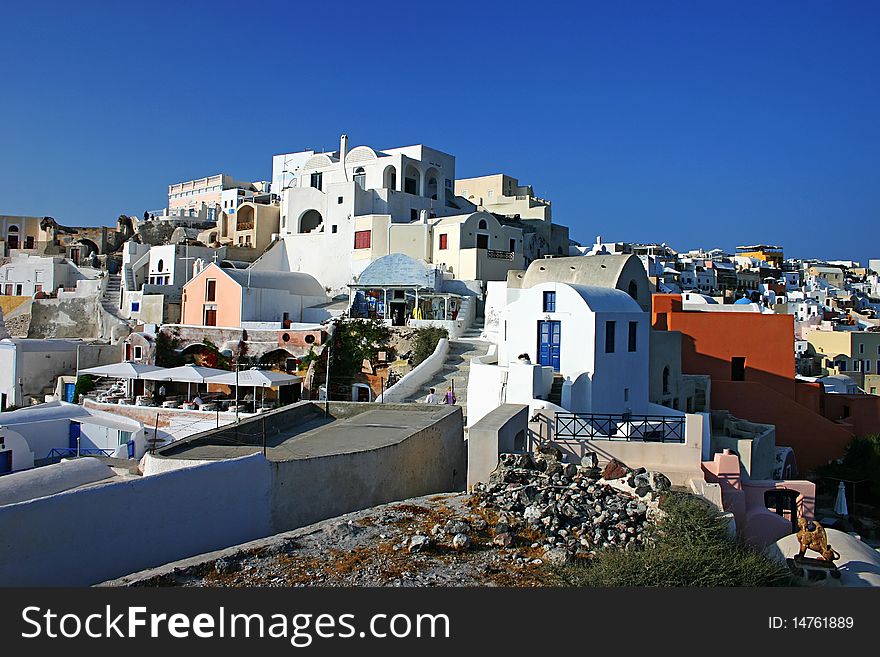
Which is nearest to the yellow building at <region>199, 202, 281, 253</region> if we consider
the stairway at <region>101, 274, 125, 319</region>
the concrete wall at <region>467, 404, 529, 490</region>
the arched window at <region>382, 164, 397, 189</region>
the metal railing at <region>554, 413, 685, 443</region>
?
the stairway at <region>101, 274, 125, 319</region>

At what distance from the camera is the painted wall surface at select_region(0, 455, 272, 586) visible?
6230 millimetres

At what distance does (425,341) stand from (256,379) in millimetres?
6469

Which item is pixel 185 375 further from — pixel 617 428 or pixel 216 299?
pixel 617 428

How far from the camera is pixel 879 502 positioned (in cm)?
2167

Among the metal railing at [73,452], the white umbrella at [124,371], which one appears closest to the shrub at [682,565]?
the metal railing at [73,452]

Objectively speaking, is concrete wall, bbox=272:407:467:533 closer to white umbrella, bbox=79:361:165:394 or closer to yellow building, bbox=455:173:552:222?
white umbrella, bbox=79:361:165:394

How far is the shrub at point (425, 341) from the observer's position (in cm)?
2764

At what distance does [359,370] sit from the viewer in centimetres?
2919

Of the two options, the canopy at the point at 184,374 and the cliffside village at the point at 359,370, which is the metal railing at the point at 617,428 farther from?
the canopy at the point at 184,374

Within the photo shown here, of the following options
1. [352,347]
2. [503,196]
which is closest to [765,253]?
[503,196]

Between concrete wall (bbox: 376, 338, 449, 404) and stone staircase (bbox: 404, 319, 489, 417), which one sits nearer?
concrete wall (bbox: 376, 338, 449, 404)

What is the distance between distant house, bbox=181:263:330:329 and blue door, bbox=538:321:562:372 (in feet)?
54.6

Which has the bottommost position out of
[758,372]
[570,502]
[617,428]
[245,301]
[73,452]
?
[73,452]

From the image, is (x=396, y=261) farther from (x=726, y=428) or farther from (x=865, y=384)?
(x=865, y=384)
